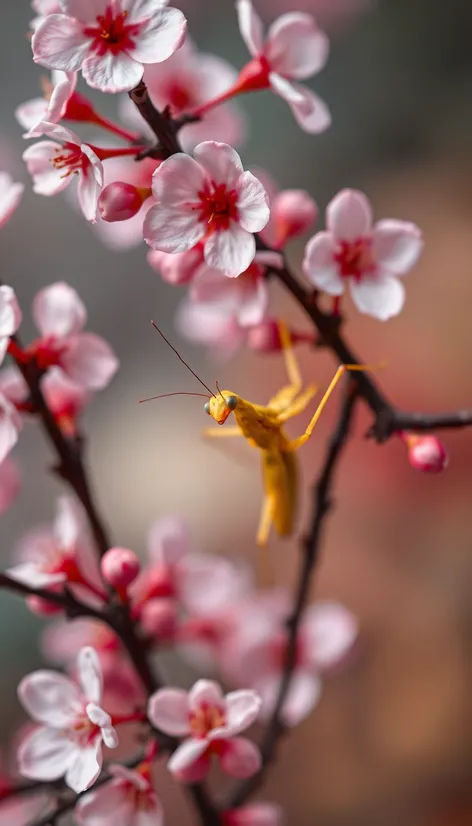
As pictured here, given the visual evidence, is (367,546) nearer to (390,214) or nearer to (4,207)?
(390,214)

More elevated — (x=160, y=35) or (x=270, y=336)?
(x=160, y=35)

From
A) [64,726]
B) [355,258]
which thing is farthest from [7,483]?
[355,258]

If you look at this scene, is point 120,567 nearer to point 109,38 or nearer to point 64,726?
point 64,726

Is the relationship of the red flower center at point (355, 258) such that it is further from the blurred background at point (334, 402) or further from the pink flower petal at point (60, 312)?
the blurred background at point (334, 402)

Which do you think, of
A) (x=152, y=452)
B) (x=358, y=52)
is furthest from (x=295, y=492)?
(x=358, y=52)

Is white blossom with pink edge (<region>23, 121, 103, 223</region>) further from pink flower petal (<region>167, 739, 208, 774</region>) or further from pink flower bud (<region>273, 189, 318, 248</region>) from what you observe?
pink flower petal (<region>167, 739, 208, 774</region>)

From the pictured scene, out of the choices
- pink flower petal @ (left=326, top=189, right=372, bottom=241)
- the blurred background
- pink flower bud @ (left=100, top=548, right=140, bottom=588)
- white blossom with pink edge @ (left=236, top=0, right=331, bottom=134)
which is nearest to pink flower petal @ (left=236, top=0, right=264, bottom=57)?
white blossom with pink edge @ (left=236, top=0, right=331, bottom=134)
